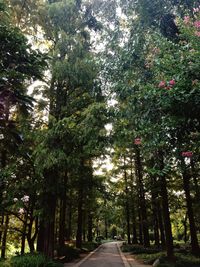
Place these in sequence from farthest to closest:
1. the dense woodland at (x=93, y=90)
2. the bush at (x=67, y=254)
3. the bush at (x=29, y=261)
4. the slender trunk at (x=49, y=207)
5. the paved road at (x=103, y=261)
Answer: the bush at (x=67, y=254)
the paved road at (x=103, y=261)
the slender trunk at (x=49, y=207)
the bush at (x=29, y=261)
the dense woodland at (x=93, y=90)

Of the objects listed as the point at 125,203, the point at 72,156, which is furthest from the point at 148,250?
the point at 72,156

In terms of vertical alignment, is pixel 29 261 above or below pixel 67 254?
above

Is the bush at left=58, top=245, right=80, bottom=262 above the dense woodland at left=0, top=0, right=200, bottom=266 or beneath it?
beneath

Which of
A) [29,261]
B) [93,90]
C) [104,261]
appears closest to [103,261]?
[104,261]

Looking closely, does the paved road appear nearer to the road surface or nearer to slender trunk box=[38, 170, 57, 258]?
the road surface

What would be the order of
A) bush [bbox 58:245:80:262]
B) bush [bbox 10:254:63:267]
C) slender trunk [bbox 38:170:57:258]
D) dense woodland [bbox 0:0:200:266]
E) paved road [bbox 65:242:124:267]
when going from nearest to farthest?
dense woodland [bbox 0:0:200:266]
bush [bbox 10:254:63:267]
slender trunk [bbox 38:170:57:258]
paved road [bbox 65:242:124:267]
bush [bbox 58:245:80:262]

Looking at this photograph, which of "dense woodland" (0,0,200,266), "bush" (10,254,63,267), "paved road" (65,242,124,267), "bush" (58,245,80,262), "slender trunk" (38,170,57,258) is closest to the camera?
"dense woodland" (0,0,200,266)

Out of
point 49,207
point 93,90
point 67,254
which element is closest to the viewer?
point 93,90

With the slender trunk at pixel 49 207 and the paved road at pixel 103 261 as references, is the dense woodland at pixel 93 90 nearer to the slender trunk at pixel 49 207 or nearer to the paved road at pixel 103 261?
the slender trunk at pixel 49 207

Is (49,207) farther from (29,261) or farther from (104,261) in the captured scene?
(104,261)

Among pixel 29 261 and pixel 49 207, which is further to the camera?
pixel 49 207

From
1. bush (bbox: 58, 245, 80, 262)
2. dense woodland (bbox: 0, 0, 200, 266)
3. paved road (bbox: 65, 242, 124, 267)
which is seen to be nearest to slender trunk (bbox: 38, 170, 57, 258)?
dense woodland (bbox: 0, 0, 200, 266)

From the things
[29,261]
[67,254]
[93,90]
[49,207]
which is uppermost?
[93,90]

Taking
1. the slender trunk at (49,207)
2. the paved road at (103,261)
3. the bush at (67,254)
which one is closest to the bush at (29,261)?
the slender trunk at (49,207)
